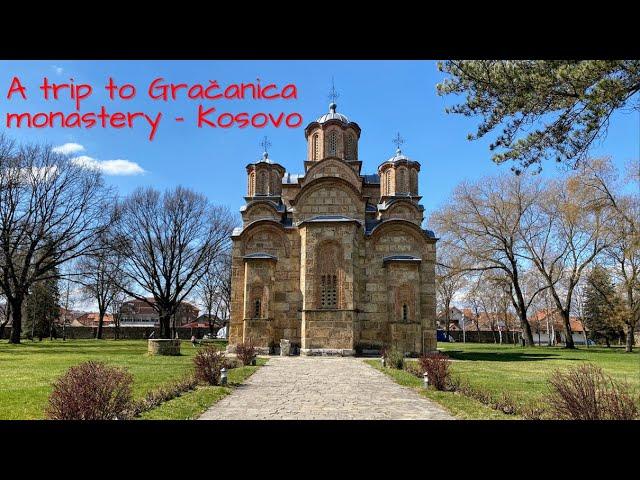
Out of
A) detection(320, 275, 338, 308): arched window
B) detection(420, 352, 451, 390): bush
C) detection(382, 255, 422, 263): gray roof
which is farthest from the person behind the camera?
detection(382, 255, 422, 263): gray roof

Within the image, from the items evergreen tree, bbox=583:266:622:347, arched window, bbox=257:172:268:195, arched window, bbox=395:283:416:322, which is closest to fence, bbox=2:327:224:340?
arched window, bbox=257:172:268:195

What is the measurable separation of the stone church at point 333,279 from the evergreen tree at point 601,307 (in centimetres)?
1351

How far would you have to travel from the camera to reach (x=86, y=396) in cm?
609

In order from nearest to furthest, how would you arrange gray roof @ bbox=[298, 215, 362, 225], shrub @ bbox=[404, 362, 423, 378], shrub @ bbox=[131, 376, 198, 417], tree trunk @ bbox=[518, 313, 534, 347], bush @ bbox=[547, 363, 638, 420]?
bush @ bbox=[547, 363, 638, 420], shrub @ bbox=[131, 376, 198, 417], shrub @ bbox=[404, 362, 423, 378], gray roof @ bbox=[298, 215, 362, 225], tree trunk @ bbox=[518, 313, 534, 347]

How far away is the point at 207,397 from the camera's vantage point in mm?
9086

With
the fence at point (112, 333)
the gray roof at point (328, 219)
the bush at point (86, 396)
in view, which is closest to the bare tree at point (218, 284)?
the fence at point (112, 333)

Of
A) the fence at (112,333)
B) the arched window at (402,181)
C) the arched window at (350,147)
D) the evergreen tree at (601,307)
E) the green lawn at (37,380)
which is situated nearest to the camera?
the green lawn at (37,380)

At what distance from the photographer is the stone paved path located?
7594 millimetres

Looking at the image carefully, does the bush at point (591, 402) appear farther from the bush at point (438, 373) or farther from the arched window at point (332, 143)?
the arched window at point (332, 143)

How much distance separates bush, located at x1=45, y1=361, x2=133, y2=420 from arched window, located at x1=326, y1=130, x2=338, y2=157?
20491 mm

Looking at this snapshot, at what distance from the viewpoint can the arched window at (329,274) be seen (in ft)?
70.4

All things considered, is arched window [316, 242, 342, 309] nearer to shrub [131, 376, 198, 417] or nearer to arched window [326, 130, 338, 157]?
arched window [326, 130, 338, 157]
